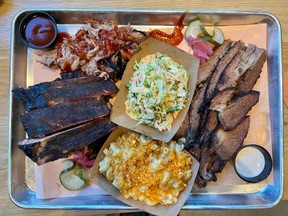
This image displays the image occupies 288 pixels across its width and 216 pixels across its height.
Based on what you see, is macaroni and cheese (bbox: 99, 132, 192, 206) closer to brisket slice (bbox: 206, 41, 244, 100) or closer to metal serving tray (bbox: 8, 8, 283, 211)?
metal serving tray (bbox: 8, 8, 283, 211)

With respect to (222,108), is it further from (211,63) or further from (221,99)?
(211,63)

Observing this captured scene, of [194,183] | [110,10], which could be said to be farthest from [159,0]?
[194,183]

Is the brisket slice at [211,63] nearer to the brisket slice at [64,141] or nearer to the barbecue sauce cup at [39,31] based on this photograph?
the brisket slice at [64,141]

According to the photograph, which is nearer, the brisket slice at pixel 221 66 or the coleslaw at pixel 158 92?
the coleslaw at pixel 158 92

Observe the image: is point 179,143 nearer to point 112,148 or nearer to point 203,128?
point 203,128

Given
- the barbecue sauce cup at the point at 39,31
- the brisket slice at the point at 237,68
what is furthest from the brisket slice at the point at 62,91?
the brisket slice at the point at 237,68

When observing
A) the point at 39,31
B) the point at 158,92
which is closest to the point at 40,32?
the point at 39,31

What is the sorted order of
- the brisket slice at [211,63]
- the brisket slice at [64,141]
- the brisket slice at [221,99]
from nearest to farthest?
the brisket slice at [64,141], the brisket slice at [221,99], the brisket slice at [211,63]
